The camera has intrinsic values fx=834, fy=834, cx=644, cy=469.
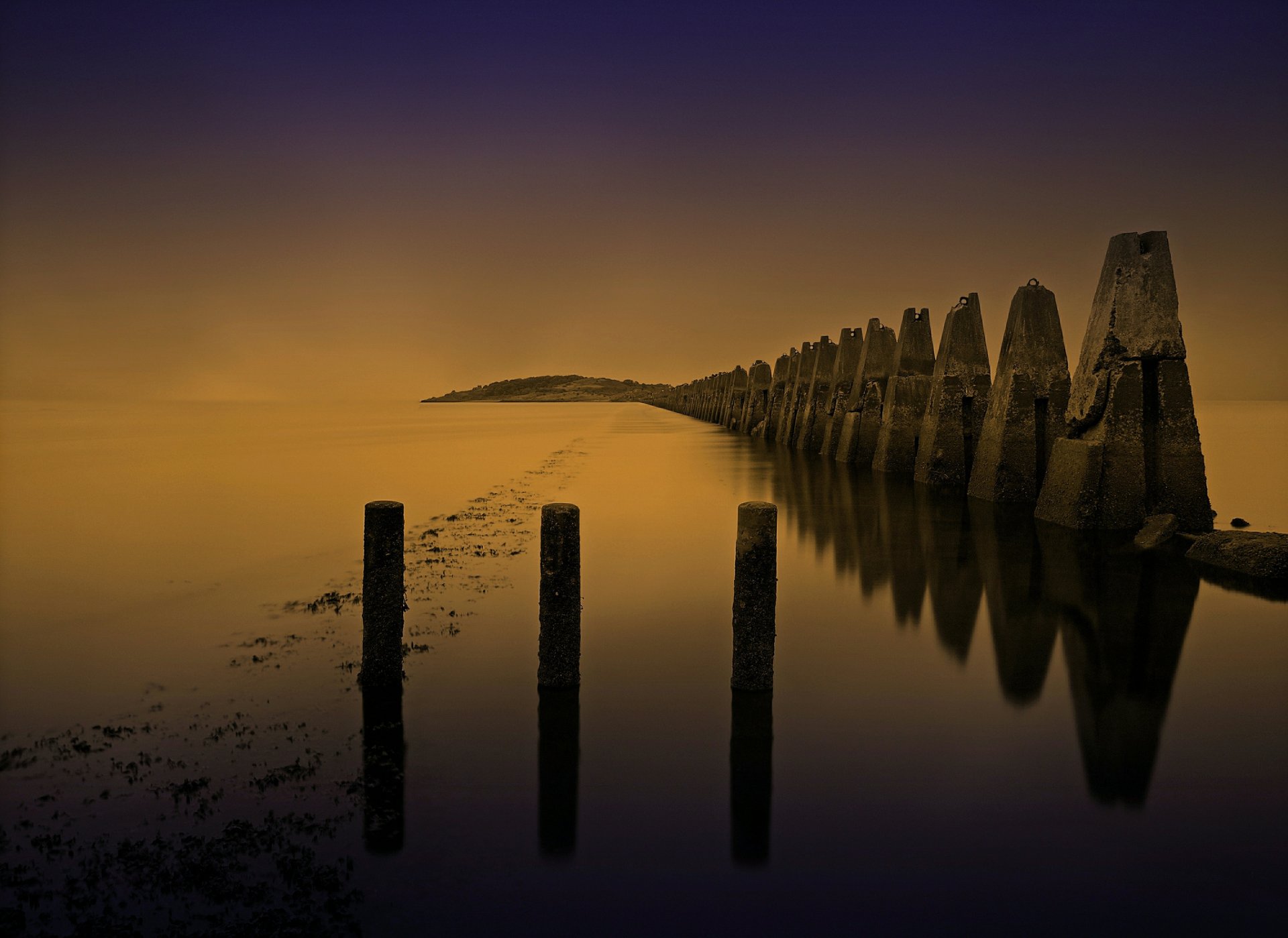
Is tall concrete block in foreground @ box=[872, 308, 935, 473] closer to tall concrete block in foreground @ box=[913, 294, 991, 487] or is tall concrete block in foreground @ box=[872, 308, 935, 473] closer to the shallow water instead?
tall concrete block in foreground @ box=[913, 294, 991, 487]

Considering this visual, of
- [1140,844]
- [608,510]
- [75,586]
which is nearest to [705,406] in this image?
[608,510]

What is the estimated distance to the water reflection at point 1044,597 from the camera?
486cm

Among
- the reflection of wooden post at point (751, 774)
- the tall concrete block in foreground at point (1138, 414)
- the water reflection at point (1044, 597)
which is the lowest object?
the reflection of wooden post at point (751, 774)

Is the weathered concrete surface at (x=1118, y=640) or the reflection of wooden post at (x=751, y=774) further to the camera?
the weathered concrete surface at (x=1118, y=640)

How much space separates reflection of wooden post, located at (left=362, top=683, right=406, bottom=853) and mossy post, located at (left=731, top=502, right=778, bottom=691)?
1951mm

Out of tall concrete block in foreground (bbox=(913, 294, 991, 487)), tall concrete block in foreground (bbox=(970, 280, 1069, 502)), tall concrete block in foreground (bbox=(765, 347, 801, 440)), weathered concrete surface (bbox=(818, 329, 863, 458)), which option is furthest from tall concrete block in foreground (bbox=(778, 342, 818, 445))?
tall concrete block in foreground (bbox=(970, 280, 1069, 502))

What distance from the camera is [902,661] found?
5.95 m

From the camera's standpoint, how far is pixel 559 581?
185 inches

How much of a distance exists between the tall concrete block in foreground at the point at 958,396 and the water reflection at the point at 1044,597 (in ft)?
4.57

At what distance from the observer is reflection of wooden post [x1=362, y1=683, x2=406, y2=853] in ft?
11.4

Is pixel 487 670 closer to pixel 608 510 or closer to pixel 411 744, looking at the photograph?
pixel 411 744

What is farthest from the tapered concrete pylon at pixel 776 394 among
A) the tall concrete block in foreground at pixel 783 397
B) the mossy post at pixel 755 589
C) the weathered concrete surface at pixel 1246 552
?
the mossy post at pixel 755 589

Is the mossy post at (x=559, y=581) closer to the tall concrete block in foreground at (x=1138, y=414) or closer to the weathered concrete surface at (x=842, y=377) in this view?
the tall concrete block in foreground at (x=1138, y=414)

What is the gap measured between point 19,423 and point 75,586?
39320 millimetres
